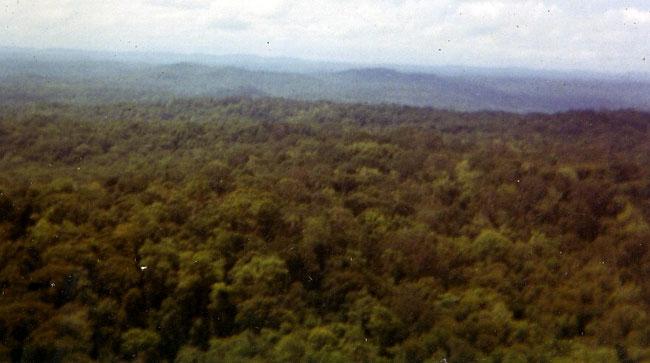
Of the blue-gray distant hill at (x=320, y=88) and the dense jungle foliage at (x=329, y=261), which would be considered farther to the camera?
the blue-gray distant hill at (x=320, y=88)

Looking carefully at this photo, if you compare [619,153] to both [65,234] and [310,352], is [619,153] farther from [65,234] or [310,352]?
[65,234]

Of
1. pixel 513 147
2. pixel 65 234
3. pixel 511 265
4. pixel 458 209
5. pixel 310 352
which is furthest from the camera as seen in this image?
pixel 513 147

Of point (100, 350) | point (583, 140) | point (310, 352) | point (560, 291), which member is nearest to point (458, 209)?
point (560, 291)

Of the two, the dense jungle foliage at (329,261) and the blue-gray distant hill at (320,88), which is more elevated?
the blue-gray distant hill at (320,88)

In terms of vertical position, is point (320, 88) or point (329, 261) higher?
point (320, 88)

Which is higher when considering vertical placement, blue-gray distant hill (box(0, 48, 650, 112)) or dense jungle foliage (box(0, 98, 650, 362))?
blue-gray distant hill (box(0, 48, 650, 112))

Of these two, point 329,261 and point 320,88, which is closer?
point 329,261

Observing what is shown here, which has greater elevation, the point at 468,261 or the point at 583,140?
the point at 583,140

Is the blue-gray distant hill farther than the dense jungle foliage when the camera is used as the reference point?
Yes
